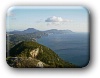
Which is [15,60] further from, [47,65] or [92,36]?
[92,36]

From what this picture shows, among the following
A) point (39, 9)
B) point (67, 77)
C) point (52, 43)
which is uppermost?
point (39, 9)

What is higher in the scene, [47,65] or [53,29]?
[53,29]

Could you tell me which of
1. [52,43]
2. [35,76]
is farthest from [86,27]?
[35,76]
